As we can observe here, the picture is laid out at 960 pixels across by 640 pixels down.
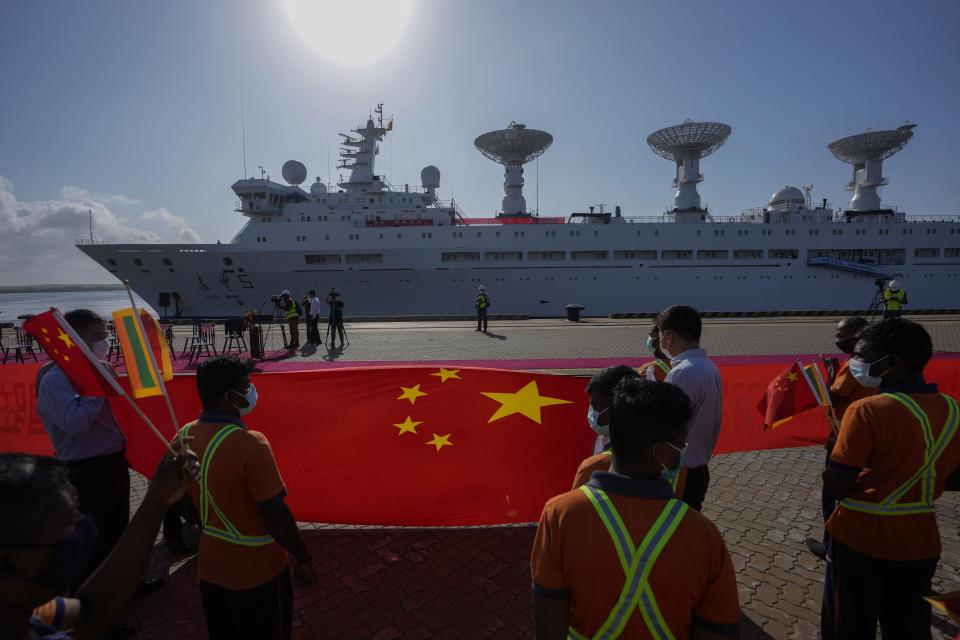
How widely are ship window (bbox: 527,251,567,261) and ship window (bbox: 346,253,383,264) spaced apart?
31.0 ft

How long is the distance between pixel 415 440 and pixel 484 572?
1140mm

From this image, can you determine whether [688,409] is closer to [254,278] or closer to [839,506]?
[839,506]

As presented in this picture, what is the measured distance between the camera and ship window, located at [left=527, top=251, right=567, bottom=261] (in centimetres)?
2752

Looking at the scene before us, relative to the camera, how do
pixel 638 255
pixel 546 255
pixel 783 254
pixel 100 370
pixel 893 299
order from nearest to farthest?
pixel 100 370 < pixel 893 299 < pixel 546 255 < pixel 638 255 < pixel 783 254

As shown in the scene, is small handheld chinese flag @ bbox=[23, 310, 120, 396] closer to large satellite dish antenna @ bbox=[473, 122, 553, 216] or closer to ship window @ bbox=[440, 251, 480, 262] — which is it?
ship window @ bbox=[440, 251, 480, 262]

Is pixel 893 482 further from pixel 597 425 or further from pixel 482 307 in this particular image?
pixel 482 307

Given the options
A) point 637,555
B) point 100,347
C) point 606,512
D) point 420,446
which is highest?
point 100,347

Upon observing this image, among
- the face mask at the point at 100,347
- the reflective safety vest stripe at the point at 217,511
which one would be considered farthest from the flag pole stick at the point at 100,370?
the face mask at the point at 100,347

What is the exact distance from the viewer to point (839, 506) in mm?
2170

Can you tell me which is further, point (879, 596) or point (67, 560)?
point (879, 596)

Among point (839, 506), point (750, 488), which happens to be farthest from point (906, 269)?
point (839, 506)

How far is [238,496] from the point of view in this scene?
189 cm

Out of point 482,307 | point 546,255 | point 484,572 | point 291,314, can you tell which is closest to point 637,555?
point 484,572

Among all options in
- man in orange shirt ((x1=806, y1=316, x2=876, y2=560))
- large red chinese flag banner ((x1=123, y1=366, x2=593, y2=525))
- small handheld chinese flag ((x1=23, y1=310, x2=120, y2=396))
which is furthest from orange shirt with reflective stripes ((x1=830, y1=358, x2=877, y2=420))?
small handheld chinese flag ((x1=23, y1=310, x2=120, y2=396))
